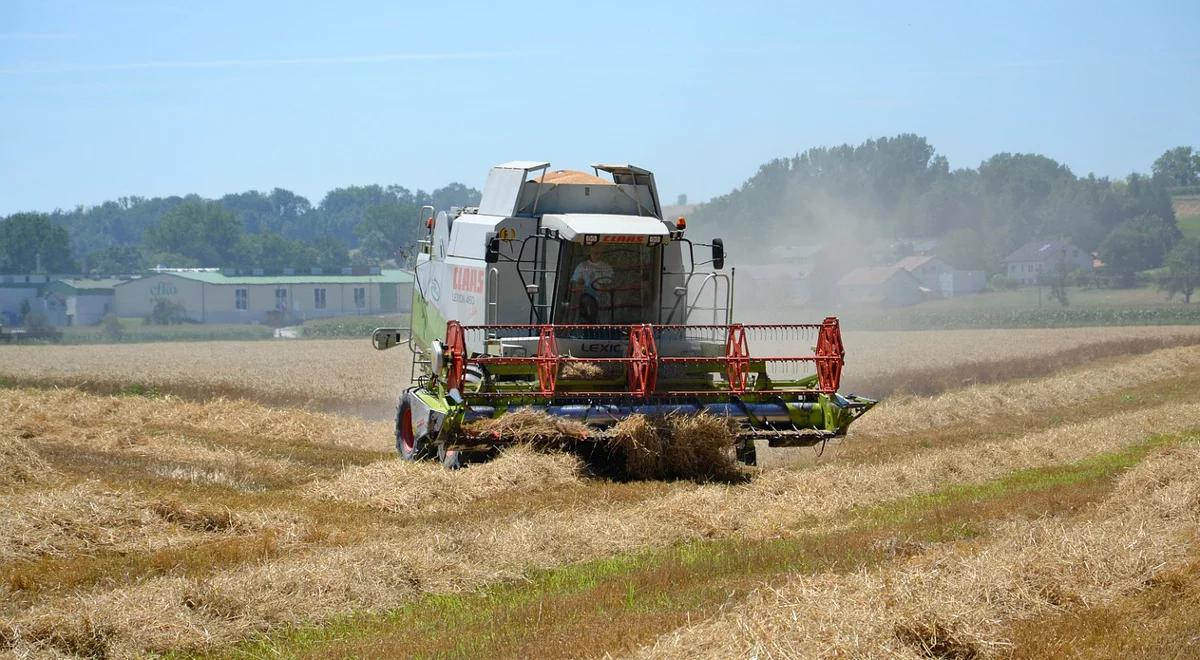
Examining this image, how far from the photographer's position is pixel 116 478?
13.1 metres

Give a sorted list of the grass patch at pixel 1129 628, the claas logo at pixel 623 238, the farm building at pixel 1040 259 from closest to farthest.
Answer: the grass patch at pixel 1129 628 → the claas logo at pixel 623 238 → the farm building at pixel 1040 259

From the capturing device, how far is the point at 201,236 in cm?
12850

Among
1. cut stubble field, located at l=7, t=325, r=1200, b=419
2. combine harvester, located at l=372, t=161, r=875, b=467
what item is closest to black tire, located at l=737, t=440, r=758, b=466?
combine harvester, located at l=372, t=161, r=875, b=467

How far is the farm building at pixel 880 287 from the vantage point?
6975 centimetres

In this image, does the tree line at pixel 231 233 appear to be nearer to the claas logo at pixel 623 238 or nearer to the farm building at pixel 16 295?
the farm building at pixel 16 295

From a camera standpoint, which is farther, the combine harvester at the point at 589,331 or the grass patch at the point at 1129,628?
the combine harvester at the point at 589,331

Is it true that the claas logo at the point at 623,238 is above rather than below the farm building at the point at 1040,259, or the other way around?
below

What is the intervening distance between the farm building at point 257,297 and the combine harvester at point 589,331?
69.4 meters

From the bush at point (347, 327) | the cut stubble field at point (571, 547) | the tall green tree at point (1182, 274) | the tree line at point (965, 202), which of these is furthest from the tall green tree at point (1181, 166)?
the cut stubble field at point (571, 547)

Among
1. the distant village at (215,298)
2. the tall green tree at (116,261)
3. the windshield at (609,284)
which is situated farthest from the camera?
the tall green tree at (116,261)

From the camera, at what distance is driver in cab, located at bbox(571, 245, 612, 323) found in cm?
1551

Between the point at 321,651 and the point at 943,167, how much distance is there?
310 feet

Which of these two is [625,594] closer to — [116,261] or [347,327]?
[347,327]

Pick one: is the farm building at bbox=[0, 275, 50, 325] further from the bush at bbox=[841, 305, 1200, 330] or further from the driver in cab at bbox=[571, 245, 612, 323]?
the driver in cab at bbox=[571, 245, 612, 323]
